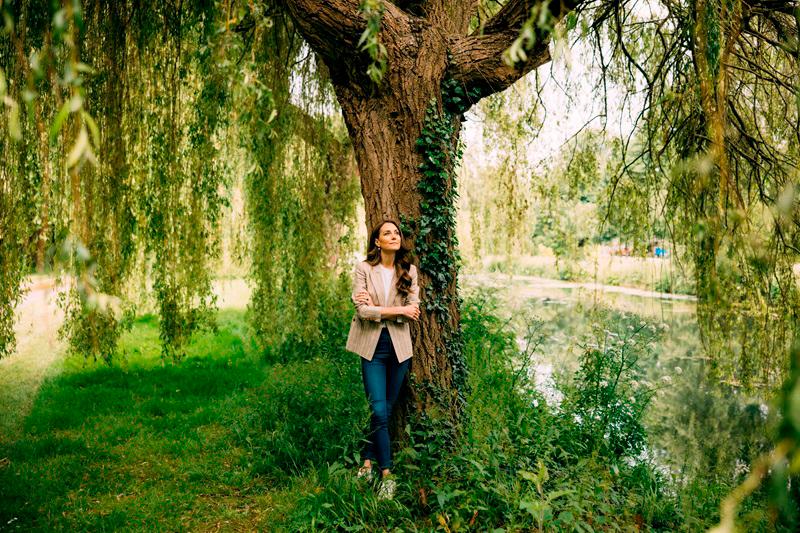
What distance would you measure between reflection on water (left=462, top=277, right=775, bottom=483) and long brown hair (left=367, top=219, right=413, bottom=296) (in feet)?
5.54

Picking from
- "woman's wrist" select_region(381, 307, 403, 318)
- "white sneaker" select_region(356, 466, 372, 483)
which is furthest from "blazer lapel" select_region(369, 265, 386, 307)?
"white sneaker" select_region(356, 466, 372, 483)

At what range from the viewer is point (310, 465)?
409cm

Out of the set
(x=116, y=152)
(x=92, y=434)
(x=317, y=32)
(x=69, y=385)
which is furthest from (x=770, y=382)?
(x=69, y=385)

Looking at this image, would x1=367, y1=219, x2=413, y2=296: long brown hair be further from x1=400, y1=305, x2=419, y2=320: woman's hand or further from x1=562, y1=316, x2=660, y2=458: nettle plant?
x1=562, y1=316, x2=660, y2=458: nettle plant

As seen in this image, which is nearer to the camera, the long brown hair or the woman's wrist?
the woman's wrist

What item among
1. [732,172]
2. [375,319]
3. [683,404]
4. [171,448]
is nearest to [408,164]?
[375,319]

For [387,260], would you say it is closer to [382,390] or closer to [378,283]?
[378,283]

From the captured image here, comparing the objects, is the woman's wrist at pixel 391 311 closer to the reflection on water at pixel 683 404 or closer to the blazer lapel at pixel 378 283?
the blazer lapel at pixel 378 283

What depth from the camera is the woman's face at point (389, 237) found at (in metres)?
3.47

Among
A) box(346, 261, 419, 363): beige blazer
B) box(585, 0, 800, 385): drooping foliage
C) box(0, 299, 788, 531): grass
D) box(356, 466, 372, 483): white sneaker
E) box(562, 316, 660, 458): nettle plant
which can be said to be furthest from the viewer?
box(562, 316, 660, 458): nettle plant

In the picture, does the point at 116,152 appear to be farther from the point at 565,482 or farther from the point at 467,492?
the point at 565,482

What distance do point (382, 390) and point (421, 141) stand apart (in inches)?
62.0

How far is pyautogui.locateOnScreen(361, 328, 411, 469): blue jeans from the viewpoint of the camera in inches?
135

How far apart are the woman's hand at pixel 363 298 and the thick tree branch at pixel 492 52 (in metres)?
1.57
